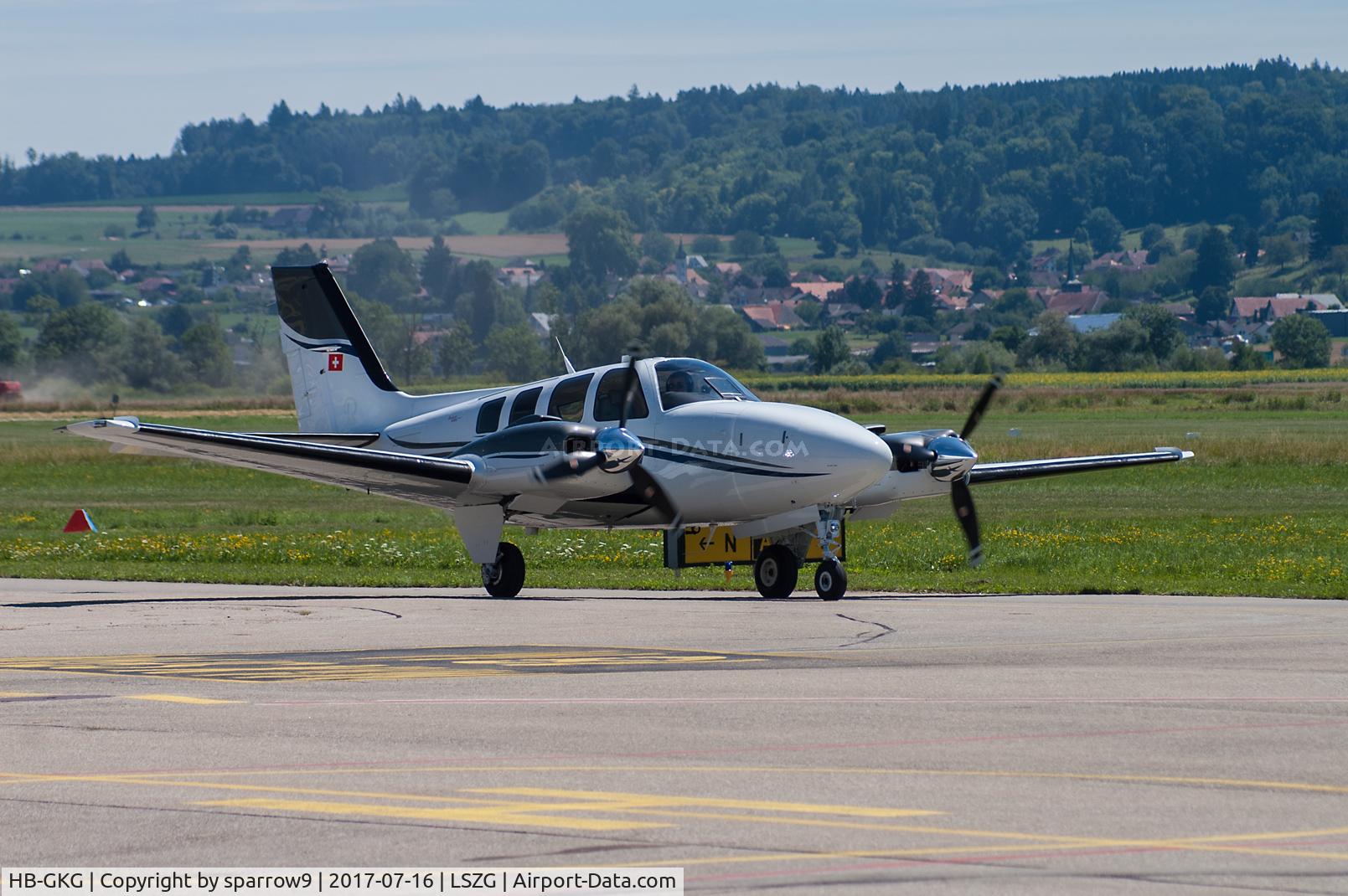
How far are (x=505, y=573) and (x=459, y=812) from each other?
15.9 meters

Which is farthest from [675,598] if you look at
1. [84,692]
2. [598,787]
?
[598,787]

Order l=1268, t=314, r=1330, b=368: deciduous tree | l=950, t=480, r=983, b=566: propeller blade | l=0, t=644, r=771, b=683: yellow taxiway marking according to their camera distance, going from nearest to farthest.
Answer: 1. l=0, t=644, r=771, b=683: yellow taxiway marking
2. l=950, t=480, r=983, b=566: propeller blade
3. l=1268, t=314, r=1330, b=368: deciduous tree

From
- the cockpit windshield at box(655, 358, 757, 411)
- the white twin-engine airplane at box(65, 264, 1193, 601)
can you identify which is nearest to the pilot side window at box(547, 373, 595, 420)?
the white twin-engine airplane at box(65, 264, 1193, 601)

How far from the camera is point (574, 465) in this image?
24.6m

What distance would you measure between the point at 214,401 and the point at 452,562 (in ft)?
269

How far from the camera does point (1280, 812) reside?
10117mm

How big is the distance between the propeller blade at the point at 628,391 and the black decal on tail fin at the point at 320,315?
6.36m

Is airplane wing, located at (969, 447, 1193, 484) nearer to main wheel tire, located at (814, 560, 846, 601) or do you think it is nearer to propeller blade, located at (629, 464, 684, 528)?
main wheel tire, located at (814, 560, 846, 601)

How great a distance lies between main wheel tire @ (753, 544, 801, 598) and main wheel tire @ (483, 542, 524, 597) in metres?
3.49

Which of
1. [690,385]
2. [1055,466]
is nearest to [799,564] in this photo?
[690,385]

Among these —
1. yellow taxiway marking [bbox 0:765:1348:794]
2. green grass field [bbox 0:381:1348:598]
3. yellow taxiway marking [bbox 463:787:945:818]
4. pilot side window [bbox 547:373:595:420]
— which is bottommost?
green grass field [bbox 0:381:1348:598]

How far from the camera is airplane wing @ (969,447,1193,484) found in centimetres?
2811

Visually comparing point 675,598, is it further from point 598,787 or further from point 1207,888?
point 1207,888

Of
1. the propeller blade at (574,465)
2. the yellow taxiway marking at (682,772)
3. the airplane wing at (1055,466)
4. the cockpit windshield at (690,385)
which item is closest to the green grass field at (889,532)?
the airplane wing at (1055,466)
